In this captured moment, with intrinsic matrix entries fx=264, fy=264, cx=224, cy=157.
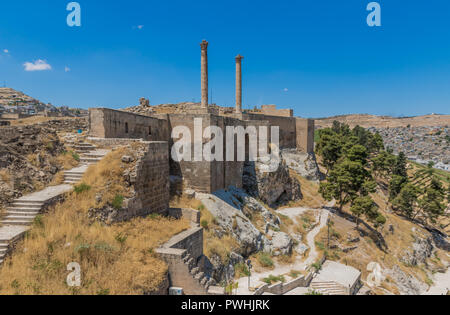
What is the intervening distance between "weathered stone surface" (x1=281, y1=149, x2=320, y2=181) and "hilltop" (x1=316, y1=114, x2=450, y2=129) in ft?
374

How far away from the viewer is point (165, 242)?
820cm

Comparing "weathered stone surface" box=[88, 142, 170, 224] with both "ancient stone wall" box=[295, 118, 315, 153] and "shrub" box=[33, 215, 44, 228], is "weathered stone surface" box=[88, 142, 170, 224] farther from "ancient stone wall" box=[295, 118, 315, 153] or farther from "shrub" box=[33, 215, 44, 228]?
"ancient stone wall" box=[295, 118, 315, 153]

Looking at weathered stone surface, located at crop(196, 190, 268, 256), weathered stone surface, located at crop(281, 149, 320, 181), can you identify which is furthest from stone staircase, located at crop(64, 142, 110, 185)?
weathered stone surface, located at crop(281, 149, 320, 181)

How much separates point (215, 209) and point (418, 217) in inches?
1264

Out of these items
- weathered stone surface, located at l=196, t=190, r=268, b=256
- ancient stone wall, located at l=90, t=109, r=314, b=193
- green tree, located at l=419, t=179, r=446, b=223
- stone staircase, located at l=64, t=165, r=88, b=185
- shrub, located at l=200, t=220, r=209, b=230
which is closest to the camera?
stone staircase, located at l=64, t=165, r=88, b=185

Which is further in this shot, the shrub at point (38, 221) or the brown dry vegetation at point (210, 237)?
the brown dry vegetation at point (210, 237)

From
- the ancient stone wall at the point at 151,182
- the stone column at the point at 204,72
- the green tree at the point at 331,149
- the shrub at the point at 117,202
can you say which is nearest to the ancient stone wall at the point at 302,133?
the green tree at the point at 331,149

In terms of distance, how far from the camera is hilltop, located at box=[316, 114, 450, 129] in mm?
141000

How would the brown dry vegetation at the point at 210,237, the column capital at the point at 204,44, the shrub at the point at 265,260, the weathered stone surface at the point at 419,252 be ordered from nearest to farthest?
the brown dry vegetation at the point at 210,237
the shrub at the point at 265,260
the column capital at the point at 204,44
the weathered stone surface at the point at 419,252

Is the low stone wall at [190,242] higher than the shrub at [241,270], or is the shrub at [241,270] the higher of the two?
the low stone wall at [190,242]

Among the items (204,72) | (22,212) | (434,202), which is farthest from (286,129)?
(22,212)

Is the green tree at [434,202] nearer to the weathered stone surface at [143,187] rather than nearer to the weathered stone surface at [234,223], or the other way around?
the weathered stone surface at [234,223]

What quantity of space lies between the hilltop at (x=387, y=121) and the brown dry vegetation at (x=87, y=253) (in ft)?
465

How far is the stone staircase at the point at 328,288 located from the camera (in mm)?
13813
